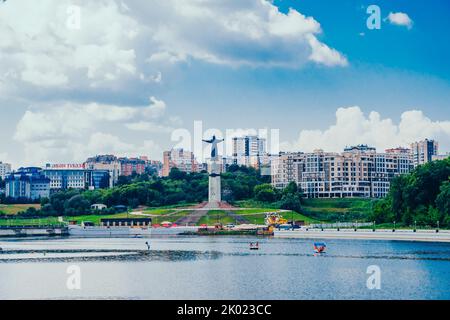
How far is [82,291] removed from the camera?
86.2ft

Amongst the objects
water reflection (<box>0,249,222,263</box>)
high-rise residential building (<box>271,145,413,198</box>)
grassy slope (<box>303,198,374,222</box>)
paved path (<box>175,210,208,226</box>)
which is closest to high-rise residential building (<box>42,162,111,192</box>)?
high-rise residential building (<box>271,145,413,198</box>)

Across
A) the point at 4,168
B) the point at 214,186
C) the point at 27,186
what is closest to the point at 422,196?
the point at 214,186

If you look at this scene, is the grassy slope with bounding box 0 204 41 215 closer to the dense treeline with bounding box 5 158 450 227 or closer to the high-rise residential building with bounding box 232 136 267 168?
the dense treeline with bounding box 5 158 450 227

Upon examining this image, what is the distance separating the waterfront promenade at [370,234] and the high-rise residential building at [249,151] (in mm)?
39869

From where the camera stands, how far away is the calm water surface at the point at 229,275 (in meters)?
25.5

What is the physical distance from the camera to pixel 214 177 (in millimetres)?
98312

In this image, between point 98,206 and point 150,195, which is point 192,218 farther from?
point 98,206

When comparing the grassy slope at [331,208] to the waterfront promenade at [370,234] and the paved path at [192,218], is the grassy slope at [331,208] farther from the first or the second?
the waterfront promenade at [370,234]

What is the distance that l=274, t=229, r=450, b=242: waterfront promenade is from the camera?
5822 centimetres

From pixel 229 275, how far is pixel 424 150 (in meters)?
104

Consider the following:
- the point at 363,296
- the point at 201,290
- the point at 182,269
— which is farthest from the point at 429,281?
the point at 182,269

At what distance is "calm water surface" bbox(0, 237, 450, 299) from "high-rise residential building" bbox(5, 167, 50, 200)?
78694 mm
